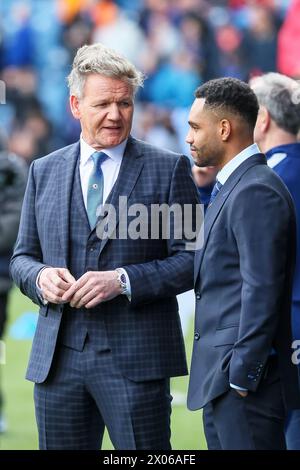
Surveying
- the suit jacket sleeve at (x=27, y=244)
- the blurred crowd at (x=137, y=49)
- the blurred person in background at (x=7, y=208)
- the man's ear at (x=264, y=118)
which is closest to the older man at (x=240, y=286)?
the suit jacket sleeve at (x=27, y=244)

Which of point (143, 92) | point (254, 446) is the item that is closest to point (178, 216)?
point (254, 446)

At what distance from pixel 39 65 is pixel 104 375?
445 inches

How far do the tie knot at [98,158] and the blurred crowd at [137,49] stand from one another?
31.8ft

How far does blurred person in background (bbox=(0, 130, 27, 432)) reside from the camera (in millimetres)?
6223

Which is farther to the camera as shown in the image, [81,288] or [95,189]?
[95,189]

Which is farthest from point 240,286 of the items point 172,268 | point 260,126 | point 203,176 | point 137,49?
point 137,49

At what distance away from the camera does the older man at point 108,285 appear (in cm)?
378

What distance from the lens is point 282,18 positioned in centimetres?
1409

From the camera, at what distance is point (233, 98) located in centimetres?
364

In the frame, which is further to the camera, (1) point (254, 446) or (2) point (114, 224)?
(2) point (114, 224)

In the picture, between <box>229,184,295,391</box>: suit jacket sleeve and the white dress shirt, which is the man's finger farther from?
<box>229,184,295,391</box>: suit jacket sleeve

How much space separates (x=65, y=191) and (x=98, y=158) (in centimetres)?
17

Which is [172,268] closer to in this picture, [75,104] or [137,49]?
[75,104]
